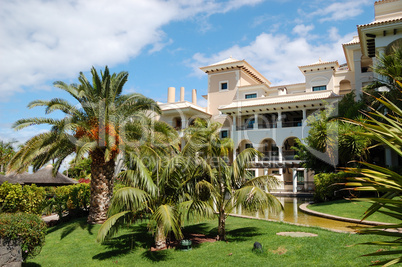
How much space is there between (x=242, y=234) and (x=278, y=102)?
2180 cm

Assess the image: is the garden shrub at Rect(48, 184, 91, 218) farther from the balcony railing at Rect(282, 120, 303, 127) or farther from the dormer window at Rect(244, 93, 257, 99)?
the dormer window at Rect(244, 93, 257, 99)

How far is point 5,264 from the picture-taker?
7.34 m

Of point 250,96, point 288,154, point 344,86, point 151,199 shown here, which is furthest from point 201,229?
point 344,86

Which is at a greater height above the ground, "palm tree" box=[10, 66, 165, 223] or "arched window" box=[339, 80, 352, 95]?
"arched window" box=[339, 80, 352, 95]

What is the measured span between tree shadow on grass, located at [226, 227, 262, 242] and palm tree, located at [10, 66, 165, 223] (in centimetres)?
575

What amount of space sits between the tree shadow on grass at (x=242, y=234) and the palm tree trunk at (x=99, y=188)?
5.76m

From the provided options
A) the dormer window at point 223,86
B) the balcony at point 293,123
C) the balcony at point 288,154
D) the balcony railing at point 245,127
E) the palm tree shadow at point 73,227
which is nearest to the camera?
the palm tree shadow at point 73,227

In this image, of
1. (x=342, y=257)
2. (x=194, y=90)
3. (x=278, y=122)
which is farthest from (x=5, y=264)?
(x=194, y=90)

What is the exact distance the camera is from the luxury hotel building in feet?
92.4

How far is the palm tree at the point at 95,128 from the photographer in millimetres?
13242

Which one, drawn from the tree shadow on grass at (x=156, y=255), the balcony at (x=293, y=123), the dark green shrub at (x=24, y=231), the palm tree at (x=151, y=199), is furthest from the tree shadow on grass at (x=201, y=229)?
the balcony at (x=293, y=123)

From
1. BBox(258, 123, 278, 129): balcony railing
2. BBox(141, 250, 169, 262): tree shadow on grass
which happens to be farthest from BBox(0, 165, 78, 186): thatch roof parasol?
BBox(258, 123, 278, 129): balcony railing

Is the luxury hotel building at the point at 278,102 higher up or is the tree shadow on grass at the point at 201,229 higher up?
the luxury hotel building at the point at 278,102

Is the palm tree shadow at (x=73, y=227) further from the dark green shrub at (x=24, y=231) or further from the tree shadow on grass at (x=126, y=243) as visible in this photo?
the dark green shrub at (x=24, y=231)
